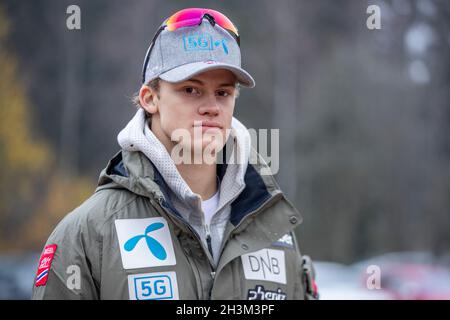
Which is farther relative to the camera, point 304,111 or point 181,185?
point 304,111

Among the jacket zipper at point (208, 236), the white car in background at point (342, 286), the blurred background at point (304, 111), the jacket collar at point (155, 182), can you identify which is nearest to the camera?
the jacket collar at point (155, 182)

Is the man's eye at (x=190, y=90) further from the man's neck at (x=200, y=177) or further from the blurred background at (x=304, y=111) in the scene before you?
the blurred background at (x=304, y=111)

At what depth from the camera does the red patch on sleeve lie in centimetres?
244

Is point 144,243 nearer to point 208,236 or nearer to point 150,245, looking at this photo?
point 150,245

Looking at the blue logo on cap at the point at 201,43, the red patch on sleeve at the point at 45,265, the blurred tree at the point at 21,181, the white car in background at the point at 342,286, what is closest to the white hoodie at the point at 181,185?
the blue logo on cap at the point at 201,43

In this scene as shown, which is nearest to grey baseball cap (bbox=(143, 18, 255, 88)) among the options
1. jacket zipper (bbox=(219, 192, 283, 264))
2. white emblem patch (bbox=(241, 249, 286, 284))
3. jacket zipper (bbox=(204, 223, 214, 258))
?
jacket zipper (bbox=(219, 192, 283, 264))

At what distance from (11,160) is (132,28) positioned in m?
9.16

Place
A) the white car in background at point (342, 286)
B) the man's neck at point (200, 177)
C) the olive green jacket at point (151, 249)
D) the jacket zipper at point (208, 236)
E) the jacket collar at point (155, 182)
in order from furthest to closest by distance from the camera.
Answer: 1. the white car in background at point (342, 286)
2. the man's neck at point (200, 177)
3. the jacket zipper at point (208, 236)
4. the jacket collar at point (155, 182)
5. the olive green jacket at point (151, 249)

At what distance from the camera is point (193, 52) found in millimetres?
2725

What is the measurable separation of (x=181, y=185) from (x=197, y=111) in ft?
1.02

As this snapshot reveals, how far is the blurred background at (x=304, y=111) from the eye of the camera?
17125 millimetres

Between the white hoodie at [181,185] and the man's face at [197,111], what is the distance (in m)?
0.09

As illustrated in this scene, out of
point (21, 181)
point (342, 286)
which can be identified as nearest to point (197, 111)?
point (342, 286)
